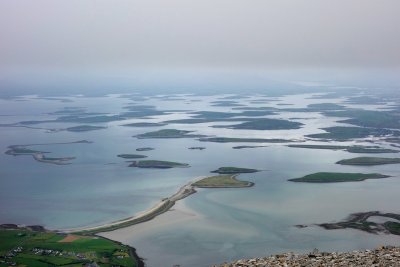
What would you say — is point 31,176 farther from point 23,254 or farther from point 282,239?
point 282,239

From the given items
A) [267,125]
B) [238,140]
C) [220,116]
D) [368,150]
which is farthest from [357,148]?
[220,116]

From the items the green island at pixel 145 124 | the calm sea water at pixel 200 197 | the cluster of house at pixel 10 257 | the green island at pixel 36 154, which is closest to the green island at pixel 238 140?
the calm sea water at pixel 200 197

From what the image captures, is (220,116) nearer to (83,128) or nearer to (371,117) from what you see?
(83,128)

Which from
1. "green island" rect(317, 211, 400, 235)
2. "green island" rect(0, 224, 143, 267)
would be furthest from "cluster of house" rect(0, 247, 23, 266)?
"green island" rect(317, 211, 400, 235)

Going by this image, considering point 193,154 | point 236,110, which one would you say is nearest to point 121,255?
point 193,154

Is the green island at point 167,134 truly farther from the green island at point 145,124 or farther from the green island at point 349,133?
the green island at point 349,133
